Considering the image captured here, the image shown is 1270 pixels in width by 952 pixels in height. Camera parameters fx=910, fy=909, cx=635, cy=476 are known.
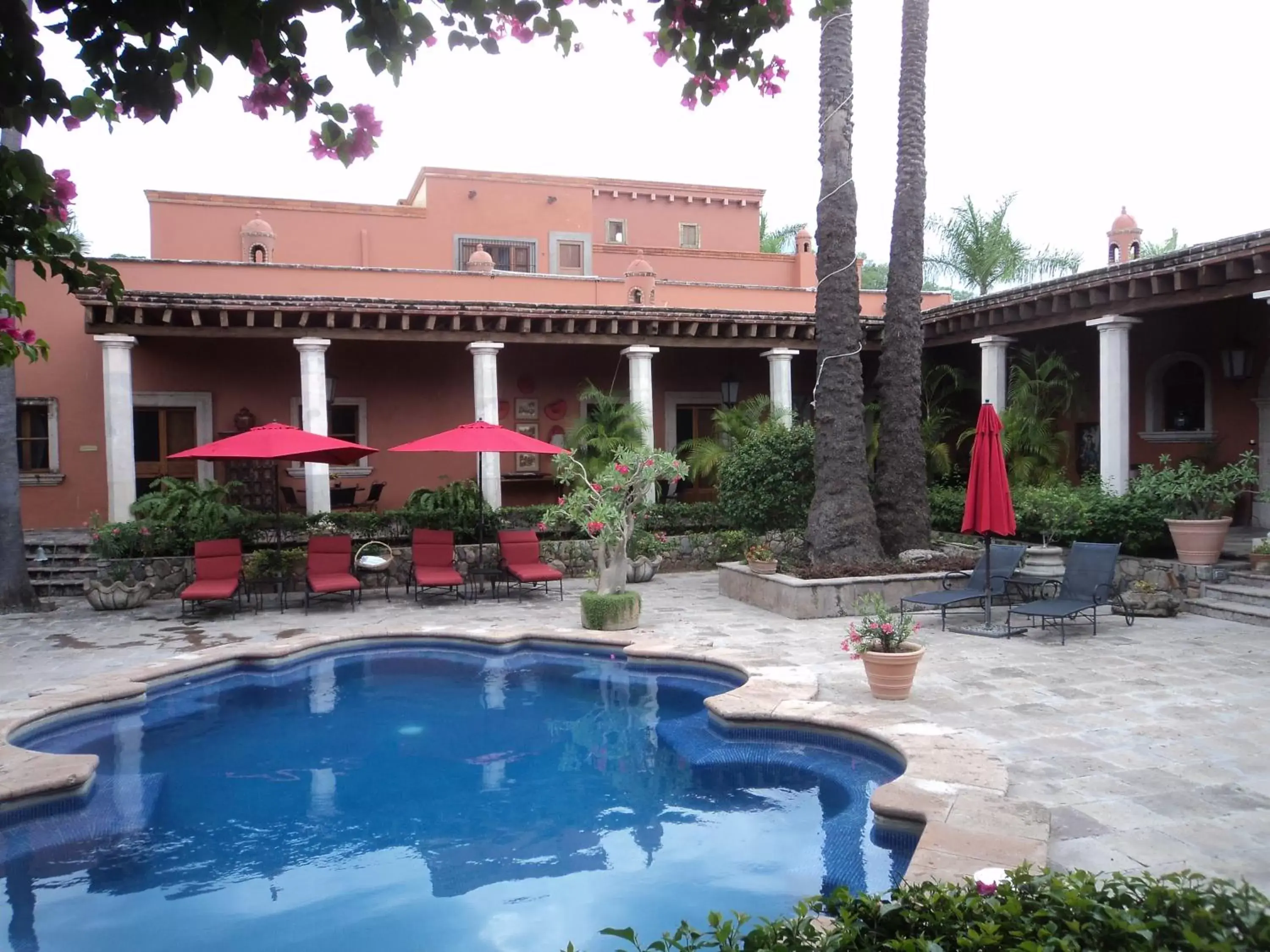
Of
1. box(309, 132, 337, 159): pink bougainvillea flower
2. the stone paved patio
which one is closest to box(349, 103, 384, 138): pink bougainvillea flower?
box(309, 132, 337, 159): pink bougainvillea flower

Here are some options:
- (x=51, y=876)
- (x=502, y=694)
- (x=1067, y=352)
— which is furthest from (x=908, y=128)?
(x=51, y=876)

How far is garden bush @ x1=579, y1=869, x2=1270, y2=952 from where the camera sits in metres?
2.40

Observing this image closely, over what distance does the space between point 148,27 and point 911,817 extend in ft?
16.3

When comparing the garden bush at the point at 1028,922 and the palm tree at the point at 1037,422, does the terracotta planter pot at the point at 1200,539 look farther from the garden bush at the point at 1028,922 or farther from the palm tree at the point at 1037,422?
the garden bush at the point at 1028,922

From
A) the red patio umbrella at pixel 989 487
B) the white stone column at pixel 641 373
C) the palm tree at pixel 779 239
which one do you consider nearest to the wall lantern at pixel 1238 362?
the red patio umbrella at pixel 989 487

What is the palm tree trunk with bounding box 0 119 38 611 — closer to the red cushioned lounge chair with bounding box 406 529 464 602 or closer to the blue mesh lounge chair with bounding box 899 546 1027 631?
the red cushioned lounge chair with bounding box 406 529 464 602

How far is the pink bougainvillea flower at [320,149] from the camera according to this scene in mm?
3287

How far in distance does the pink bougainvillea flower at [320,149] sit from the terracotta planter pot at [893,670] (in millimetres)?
5579

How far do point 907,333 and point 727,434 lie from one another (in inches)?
169

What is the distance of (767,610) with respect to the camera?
11.8 m

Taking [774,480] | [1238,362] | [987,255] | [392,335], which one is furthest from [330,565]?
[987,255]

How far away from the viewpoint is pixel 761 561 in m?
12.3

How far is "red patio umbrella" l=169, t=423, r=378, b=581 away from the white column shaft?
35.2 ft

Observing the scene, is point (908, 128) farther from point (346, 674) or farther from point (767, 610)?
point (346, 674)
